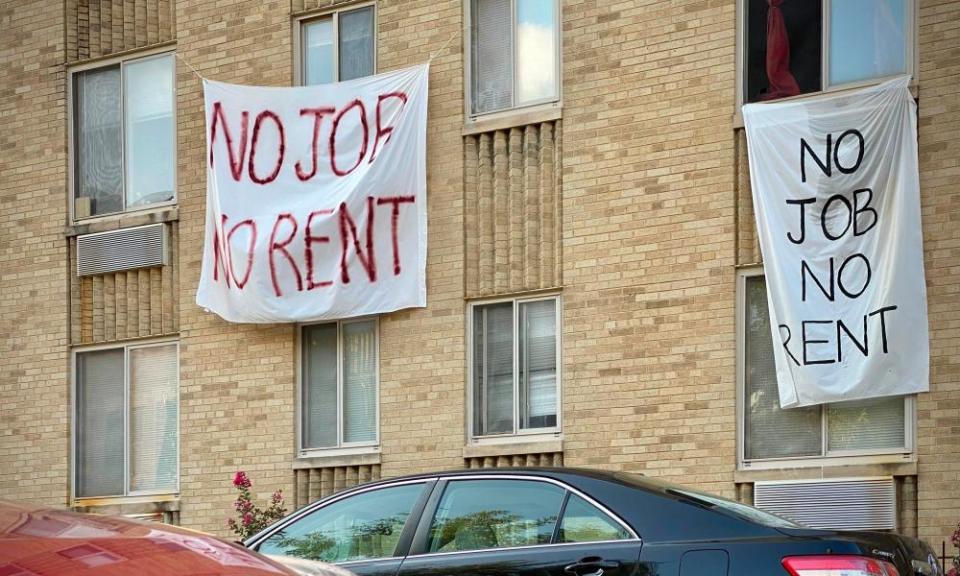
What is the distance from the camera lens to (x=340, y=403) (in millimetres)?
16281

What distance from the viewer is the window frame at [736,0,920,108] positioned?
1309 centimetres

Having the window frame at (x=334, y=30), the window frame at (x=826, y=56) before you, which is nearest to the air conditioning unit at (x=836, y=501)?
the window frame at (x=826, y=56)

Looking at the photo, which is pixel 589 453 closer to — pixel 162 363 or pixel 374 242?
pixel 374 242

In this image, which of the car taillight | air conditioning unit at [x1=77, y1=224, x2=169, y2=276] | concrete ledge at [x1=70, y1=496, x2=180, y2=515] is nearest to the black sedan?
the car taillight

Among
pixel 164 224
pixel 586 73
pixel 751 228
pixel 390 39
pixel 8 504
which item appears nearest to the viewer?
pixel 8 504

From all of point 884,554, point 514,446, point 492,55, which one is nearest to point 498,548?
point 884,554

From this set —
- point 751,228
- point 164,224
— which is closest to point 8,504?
point 751,228

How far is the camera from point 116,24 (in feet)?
60.9

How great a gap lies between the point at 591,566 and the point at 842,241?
617 centimetres

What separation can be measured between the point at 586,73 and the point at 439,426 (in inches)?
151

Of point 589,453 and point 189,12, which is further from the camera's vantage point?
point 189,12

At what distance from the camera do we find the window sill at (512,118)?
15.0m

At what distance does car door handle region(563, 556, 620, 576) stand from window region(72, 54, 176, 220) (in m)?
10.9

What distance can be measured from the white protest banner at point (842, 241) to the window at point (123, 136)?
25.0ft
